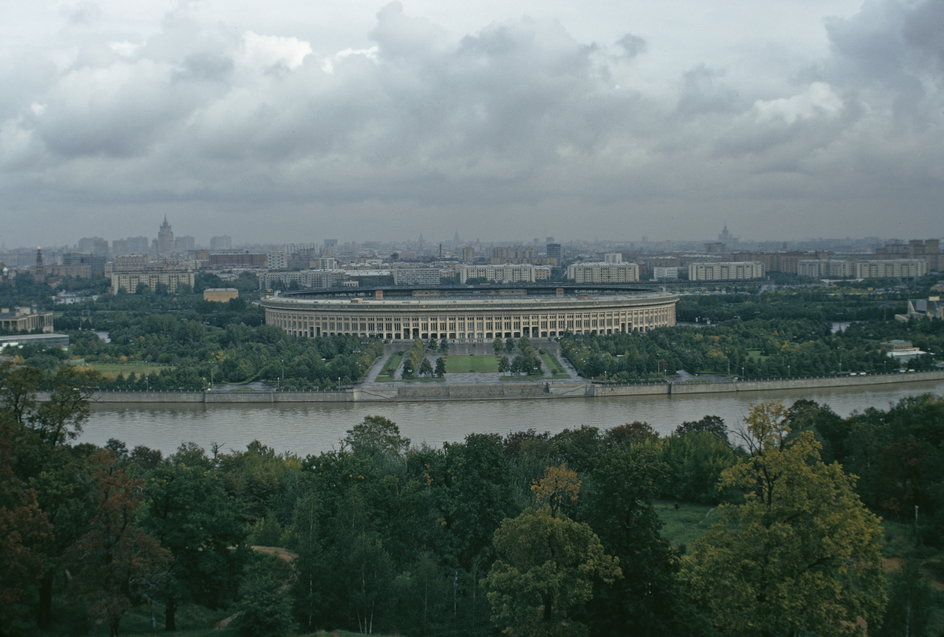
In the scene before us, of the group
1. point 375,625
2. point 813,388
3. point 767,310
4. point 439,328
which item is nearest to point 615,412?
point 813,388

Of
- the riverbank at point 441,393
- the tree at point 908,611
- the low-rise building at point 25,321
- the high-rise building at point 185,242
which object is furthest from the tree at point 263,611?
the high-rise building at point 185,242

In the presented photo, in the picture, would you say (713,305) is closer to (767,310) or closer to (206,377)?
(767,310)

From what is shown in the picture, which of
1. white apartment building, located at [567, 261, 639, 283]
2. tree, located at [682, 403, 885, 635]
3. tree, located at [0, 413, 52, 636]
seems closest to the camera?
tree, located at [682, 403, 885, 635]

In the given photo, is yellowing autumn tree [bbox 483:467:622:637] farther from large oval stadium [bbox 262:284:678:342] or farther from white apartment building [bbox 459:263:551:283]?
white apartment building [bbox 459:263:551:283]

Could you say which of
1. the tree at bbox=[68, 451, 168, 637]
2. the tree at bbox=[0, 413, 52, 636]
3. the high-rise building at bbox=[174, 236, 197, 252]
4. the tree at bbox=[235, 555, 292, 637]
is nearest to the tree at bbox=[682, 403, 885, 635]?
the tree at bbox=[235, 555, 292, 637]

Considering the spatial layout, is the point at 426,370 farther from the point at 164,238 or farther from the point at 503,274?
the point at 164,238
